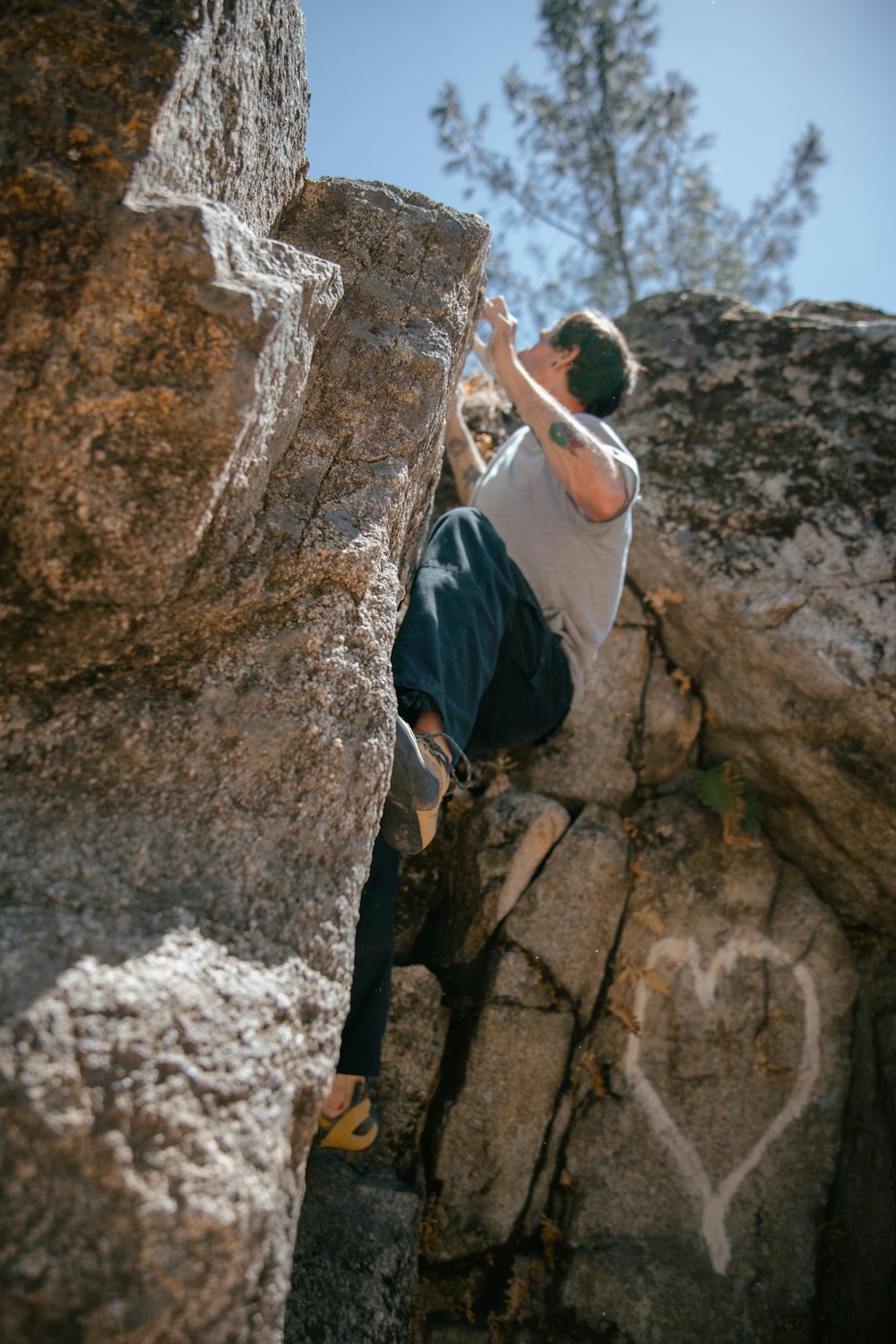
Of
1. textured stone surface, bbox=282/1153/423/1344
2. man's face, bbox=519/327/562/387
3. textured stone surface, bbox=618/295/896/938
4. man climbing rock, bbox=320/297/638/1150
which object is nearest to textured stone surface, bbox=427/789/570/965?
man climbing rock, bbox=320/297/638/1150

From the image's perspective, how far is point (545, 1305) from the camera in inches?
113

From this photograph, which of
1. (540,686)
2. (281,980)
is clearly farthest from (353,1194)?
(540,686)

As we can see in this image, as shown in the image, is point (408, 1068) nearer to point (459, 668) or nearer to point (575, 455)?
point (459, 668)

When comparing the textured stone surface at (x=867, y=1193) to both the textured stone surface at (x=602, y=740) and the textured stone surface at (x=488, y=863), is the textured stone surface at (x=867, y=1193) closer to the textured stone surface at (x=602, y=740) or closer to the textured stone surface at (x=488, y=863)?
the textured stone surface at (x=602, y=740)

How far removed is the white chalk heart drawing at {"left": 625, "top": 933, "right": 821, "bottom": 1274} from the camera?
311cm

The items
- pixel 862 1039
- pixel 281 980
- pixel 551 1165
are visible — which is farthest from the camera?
pixel 862 1039

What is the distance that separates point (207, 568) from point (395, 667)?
647 millimetres

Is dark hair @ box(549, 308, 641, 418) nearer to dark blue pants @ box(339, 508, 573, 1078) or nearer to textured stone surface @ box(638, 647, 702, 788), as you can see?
dark blue pants @ box(339, 508, 573, 1078)

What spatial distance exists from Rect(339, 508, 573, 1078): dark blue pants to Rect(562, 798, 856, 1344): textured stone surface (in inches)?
41.9

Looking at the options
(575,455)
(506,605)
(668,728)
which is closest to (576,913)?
(668,728)

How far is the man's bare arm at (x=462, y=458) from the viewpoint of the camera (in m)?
4.09

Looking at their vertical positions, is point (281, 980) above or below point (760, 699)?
below

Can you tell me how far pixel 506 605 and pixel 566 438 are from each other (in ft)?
2.13

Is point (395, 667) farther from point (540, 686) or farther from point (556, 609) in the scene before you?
point (556, 609)
